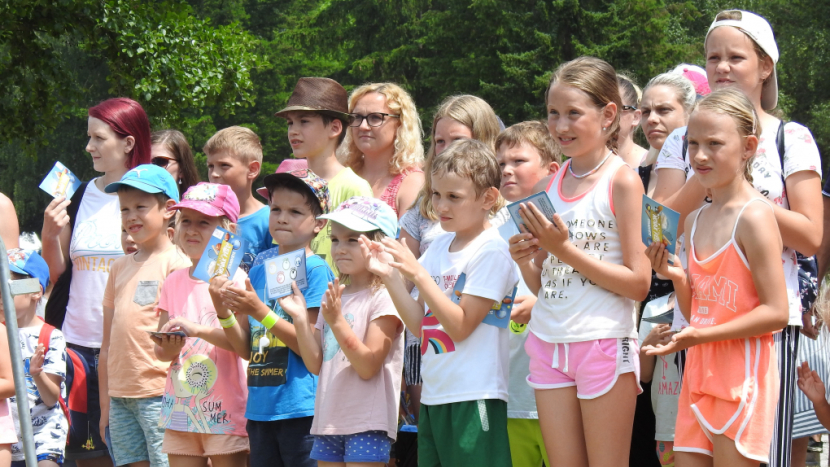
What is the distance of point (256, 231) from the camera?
17.2 feet

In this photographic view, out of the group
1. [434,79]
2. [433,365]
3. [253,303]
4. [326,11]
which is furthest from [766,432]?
[326,11]

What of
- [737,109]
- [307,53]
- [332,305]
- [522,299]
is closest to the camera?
[737,109]

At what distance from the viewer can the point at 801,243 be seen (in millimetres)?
3268

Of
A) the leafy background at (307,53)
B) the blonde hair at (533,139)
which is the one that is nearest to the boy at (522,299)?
the blonde hair at (533,139)

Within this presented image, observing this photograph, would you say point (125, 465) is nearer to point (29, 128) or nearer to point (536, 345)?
point (536, 345)

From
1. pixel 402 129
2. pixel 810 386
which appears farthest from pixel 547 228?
pixel 810 386

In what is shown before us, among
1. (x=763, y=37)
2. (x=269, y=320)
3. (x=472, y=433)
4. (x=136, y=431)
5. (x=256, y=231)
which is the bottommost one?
(x=136, y=431)

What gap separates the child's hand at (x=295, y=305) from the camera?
395 centimetres

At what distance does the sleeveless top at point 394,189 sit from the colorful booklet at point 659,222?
2.20 m

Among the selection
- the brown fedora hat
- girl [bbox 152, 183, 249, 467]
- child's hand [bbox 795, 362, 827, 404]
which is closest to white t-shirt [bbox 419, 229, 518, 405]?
girl [bbox 152, 183, 249, 467]

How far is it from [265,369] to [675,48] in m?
24.1

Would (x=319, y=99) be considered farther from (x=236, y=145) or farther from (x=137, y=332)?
(x=137, y=332)

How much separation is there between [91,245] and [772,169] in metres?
3.84

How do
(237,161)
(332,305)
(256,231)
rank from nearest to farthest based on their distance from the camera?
(332,305) < (256,231) < (237,161)
